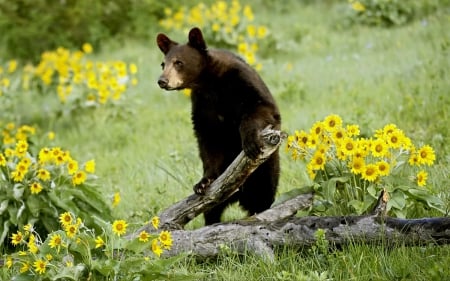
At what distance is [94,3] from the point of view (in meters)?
11.4

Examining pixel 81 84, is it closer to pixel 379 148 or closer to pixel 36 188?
pixel 36 188

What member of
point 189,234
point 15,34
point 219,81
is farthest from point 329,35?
point 189,234

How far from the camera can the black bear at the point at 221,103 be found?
4406 millimetres

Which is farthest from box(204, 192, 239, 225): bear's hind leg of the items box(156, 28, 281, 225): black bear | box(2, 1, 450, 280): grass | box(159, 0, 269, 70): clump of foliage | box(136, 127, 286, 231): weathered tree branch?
box(159, 0, 269, 70): clump of foliage

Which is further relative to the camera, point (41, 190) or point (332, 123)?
point (41, 190)

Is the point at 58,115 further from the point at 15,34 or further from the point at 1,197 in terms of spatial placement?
the point at 1,197

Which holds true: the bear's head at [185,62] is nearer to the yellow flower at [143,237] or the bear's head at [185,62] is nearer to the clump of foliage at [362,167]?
the clump of foliage at [362,167]

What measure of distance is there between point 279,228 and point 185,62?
1.23 metres

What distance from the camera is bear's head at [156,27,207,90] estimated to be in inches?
177

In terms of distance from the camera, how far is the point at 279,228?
3949 millimetres

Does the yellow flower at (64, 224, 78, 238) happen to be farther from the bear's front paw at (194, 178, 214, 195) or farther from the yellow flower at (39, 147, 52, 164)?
the yellow flower at (39, 147, 52, 164)

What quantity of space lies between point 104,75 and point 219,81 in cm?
417

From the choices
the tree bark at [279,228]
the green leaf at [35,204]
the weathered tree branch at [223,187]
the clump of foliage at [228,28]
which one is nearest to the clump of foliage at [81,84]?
the clump of foliage at [228,28]

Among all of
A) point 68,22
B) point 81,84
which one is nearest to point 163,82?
point 81,84
